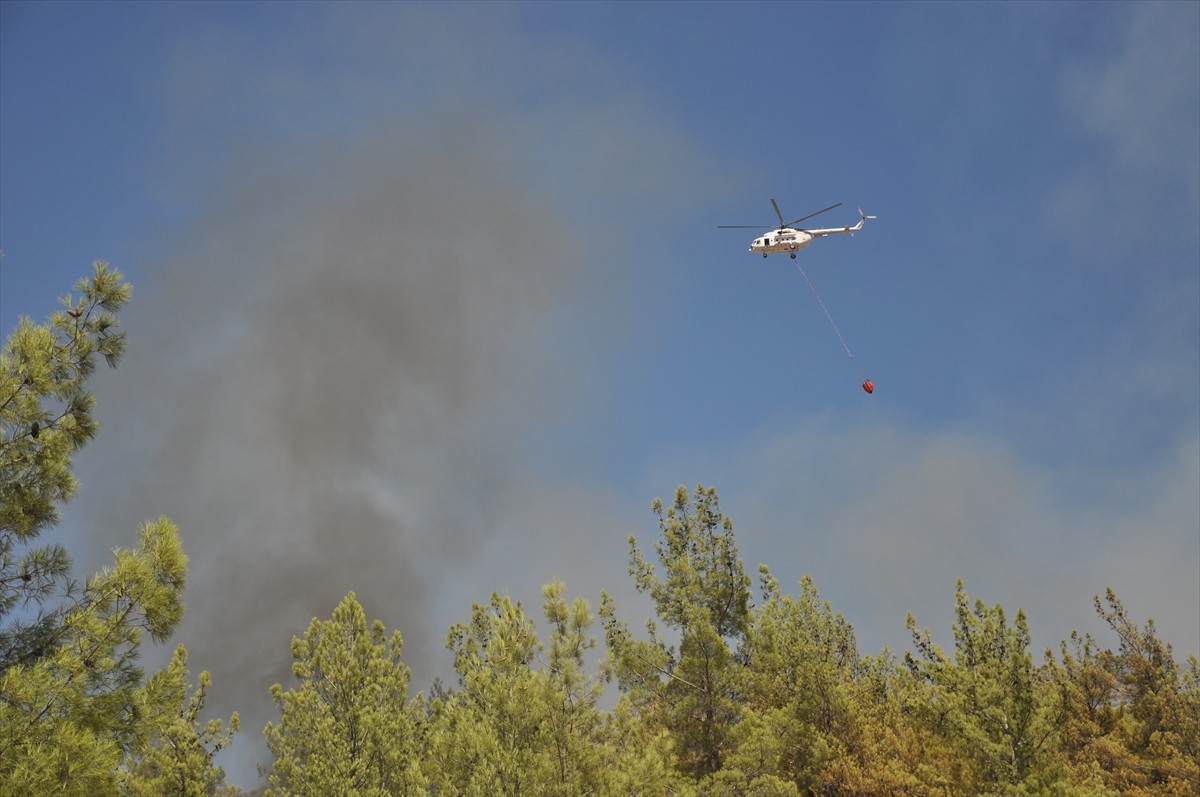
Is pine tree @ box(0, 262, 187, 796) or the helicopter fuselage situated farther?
the helicopter fuselage

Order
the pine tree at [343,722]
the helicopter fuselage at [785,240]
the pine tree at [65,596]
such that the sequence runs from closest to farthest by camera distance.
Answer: the pine tree at [65,596]
the pine tree at [343,722]
the helicopter fuselage at [785,240]

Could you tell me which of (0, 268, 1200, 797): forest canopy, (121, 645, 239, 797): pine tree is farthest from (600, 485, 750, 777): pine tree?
(121, 645, 239, 797): pine tree

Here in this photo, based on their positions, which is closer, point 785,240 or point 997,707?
point 997,707

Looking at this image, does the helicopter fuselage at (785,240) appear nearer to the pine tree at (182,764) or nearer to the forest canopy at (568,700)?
the forest canopy at (568,700)

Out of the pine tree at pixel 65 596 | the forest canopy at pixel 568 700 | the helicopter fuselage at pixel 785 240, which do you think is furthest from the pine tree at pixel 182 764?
the helicopter fuselage at pixel 785 240

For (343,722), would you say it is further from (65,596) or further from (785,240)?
(785,240)

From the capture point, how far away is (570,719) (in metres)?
17.3

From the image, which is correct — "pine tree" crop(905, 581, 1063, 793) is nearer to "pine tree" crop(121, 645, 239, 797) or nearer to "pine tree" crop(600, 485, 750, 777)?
"pine tree" crop(600, 485, 750, 777)

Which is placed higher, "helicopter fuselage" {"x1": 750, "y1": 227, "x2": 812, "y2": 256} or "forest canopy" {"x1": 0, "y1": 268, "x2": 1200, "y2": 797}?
"helicopter fuselage" {"x1": 750, "y1": 227, "x2": 812, "y2": 256}

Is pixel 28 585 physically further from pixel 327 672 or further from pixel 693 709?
pixel 693 709

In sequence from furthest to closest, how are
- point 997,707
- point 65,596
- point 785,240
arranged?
1. point 785,240
2. point 997,707
3. point 65,596

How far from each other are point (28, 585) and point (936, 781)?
865 inches

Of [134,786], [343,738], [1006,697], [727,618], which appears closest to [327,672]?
[343,738]

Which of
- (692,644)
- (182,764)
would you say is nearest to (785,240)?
(692,644)
